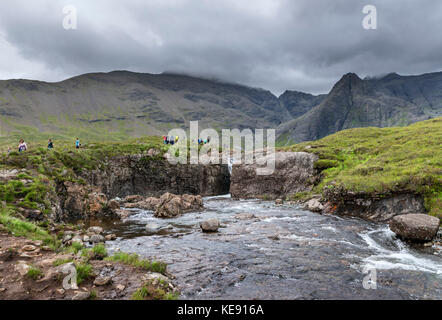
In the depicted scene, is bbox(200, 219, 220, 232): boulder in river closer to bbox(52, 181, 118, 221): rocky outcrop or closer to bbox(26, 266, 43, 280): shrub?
bbox(52, 181, 118, 221): rocky outcrop

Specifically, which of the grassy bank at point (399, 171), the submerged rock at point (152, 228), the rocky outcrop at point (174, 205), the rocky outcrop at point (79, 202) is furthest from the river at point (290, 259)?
the rocky outcrop at point (174, 205)

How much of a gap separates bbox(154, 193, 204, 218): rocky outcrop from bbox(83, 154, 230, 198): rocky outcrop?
613 inches

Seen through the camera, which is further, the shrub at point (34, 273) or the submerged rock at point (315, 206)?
the submerged rock at point (315, 206)

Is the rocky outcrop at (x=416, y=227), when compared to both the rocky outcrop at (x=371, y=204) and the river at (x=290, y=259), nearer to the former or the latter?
the river at (x=290, y=259)

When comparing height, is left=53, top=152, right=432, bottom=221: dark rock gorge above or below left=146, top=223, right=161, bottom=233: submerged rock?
above

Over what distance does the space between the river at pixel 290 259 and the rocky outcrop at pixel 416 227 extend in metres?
0.84

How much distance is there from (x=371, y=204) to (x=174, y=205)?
2332cm

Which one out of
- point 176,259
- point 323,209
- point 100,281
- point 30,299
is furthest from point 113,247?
point 323,209

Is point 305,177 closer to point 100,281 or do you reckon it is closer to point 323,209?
point 323,209

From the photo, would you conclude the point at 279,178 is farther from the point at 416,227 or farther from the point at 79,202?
the point at 79,202

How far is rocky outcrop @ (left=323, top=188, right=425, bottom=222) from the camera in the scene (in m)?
22.7

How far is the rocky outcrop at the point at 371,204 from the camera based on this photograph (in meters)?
22.7

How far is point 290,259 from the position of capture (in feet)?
48.7

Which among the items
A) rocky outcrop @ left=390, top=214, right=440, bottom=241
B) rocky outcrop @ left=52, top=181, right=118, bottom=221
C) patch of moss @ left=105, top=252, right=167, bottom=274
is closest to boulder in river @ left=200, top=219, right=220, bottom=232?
patch of moss @ left=105, top=252, right=167, bottom=274
